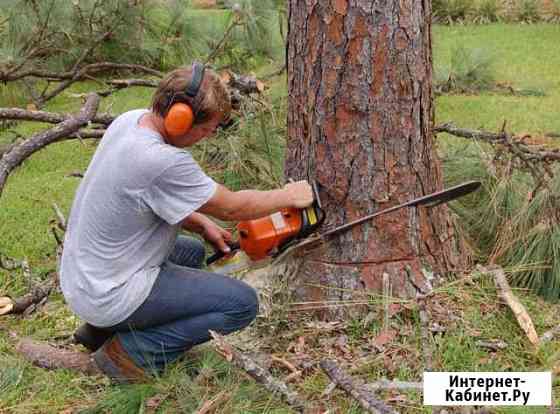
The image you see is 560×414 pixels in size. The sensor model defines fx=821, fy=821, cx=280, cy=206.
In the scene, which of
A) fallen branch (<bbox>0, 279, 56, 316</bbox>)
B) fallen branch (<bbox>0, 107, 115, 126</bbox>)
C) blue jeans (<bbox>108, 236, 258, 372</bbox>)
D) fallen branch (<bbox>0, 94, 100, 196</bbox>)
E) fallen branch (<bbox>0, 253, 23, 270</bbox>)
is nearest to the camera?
blue jeans (<bbox>108, 236, 258, 372</bbox>)

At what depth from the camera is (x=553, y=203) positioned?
3.18 meters

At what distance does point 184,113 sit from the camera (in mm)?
2350

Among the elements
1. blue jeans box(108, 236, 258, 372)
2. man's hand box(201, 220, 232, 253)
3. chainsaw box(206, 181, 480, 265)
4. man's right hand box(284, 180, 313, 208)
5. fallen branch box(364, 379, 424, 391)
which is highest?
man's right hand box(284, 180, 313, 208)

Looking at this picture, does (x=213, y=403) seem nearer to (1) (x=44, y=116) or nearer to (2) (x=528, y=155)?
(2) (x=528, y=155)

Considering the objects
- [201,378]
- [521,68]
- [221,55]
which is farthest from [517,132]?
[201,378]

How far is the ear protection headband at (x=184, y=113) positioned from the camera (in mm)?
2350

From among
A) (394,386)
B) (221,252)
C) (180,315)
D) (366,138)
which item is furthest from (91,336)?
(366,138)

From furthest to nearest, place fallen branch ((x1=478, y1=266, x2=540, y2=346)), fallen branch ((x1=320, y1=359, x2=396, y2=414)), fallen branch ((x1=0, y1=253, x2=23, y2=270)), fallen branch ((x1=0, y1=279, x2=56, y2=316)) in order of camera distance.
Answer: fallen branch ((x1=0, y1=253, x2=23, y2=270)) → fallen branch ((x1=0, y1=279, x2=56, y2=316)) → fallen branch ((x1=478, y1=266, x2=540, y2=346)) → fallen branch ((x1=320, y1=359, x2=396, y2=414))

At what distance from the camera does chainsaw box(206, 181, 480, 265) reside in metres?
2.66

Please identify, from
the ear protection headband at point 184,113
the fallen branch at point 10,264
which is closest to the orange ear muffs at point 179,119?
the ear protection headband at point 184,113

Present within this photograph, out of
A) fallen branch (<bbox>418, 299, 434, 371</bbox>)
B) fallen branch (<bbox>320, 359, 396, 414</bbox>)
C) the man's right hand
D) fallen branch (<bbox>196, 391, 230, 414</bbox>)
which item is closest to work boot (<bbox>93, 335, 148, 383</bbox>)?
fallen branch (<bbox>196, 391, 230, 414</bbox>)

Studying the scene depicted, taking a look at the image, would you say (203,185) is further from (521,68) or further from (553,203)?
(521,68)

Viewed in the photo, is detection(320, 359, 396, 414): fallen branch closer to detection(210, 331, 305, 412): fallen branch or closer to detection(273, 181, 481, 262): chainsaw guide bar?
detection(210, 331, 305, 412): fallen branch

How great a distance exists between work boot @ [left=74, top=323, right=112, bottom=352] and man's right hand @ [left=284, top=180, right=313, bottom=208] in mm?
772
